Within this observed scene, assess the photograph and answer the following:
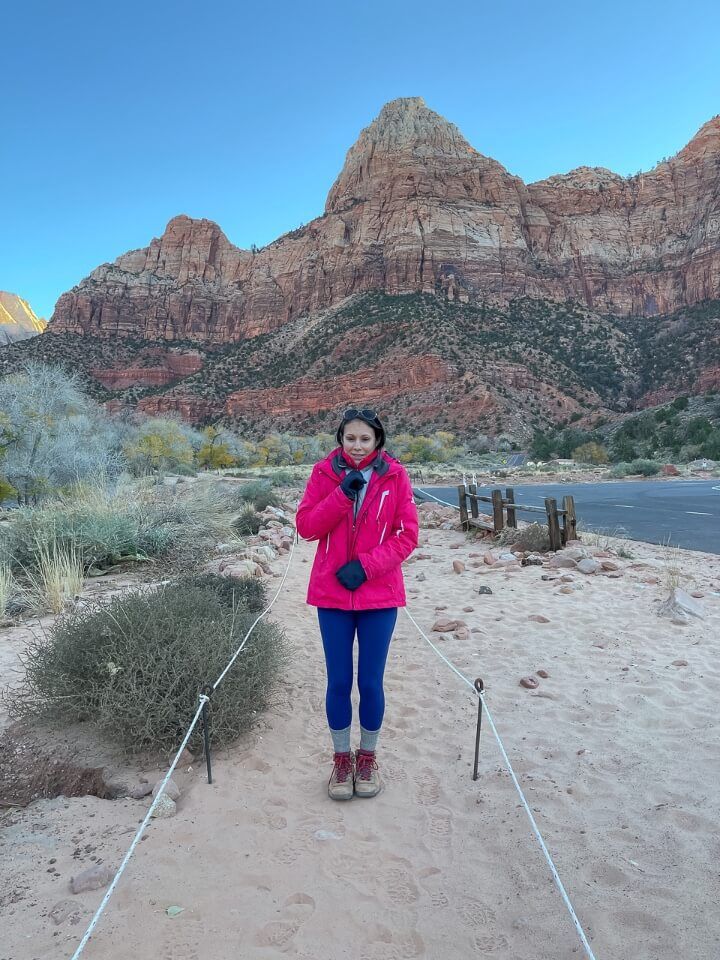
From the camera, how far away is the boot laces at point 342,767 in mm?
2934

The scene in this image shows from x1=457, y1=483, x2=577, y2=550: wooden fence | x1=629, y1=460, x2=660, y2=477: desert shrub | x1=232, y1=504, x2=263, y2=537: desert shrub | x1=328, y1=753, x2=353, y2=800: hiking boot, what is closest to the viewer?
x1=328, y1=753, x2=353, y2=800: hiking boot

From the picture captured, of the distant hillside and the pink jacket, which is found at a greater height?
the distant hillside

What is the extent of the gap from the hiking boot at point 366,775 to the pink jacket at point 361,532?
0.91m

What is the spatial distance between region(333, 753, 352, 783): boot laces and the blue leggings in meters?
0.17

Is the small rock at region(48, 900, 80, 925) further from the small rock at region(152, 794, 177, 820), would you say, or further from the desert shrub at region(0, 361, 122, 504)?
the desert shrub at region(0, 361, 122, 504)

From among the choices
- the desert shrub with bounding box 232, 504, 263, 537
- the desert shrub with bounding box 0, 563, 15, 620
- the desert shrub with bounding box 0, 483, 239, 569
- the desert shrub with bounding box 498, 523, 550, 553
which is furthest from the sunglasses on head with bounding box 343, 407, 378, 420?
the desert shrub with bounding box 232, 504, 263, 537

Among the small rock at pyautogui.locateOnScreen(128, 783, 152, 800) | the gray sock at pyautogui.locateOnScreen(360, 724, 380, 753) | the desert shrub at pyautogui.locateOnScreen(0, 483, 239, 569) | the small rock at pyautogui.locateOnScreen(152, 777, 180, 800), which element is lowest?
the small rock at pyautogui.locateOnScreen(128, 783, 152, 800)

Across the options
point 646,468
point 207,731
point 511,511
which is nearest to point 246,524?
point 511,511

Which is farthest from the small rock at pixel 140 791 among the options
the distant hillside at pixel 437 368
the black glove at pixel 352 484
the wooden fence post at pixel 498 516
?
the distant hillside at pixel 437 368

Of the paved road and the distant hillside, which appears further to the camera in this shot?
the distant hillside

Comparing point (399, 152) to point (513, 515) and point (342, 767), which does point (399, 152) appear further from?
point (342, 767)

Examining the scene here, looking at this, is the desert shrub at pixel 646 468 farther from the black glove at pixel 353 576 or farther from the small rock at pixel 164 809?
the small rock at pixel 164 809

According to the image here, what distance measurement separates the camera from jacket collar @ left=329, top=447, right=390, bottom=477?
2812 millimetres

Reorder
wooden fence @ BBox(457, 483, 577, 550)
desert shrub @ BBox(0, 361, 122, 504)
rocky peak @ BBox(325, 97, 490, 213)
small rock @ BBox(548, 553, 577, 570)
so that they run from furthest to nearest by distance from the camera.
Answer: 1. rocky peak @ BBox(325, 97, 490, 213)
2. desert shrub @ BBox(0, 361, 122, 504)
3. wooden fence @ BBox(457, 483, 577, 550)
4. small rock @ BBox(548, 553, 577, 570)
